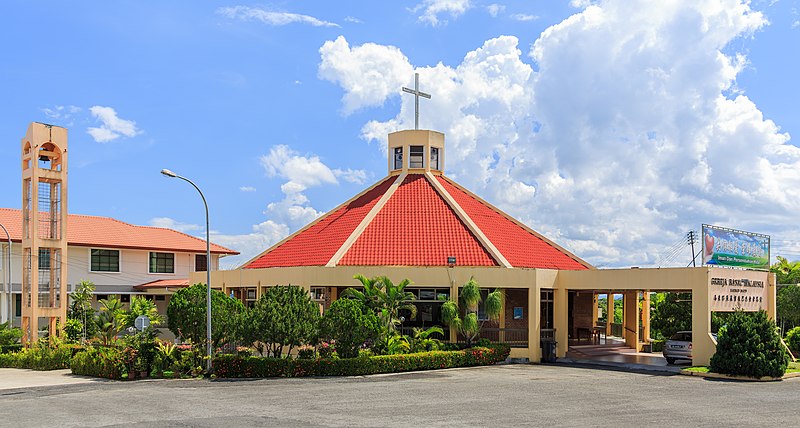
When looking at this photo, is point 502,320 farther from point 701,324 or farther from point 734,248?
point 734,248

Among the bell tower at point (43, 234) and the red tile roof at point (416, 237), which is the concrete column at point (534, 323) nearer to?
the red tile roof at point (416, 237)

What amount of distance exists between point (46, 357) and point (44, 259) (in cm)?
641

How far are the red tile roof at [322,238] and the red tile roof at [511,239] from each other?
4.53 m

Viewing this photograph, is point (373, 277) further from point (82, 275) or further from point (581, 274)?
point (82, 275)

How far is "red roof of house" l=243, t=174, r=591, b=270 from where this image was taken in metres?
37.1

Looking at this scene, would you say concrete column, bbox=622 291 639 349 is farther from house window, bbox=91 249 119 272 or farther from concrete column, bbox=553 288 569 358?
house window, bbox=91 249 119 272

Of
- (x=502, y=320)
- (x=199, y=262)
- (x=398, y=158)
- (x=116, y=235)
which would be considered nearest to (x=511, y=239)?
(x=502, y=320)

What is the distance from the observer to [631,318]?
4303 centimetres

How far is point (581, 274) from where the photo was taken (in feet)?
118

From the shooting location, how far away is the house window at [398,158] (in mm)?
46312

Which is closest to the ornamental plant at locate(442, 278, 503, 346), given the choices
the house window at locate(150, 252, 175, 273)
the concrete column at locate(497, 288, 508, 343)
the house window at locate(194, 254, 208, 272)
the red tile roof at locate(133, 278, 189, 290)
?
the concrete column at locate(497, 288, 508, 343)

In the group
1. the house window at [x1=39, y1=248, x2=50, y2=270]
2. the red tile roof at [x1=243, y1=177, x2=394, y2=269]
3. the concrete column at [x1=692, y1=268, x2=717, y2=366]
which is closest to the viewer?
the concrete column at [x1=692, y1=268, x2=717, y2=366]

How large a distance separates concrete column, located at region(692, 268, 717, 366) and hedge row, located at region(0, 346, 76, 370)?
25174 millimetres

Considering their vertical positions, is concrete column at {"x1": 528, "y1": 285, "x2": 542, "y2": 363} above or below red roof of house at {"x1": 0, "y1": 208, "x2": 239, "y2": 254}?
below
